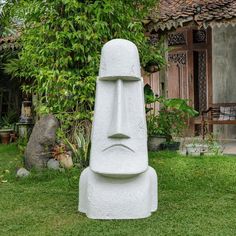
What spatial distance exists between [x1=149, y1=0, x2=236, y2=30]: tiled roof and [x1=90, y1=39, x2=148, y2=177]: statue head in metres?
4.49

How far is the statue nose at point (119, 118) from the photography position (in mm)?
3945

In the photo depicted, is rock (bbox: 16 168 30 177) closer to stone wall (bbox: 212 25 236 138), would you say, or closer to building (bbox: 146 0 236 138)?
building (bbox: 146 0 236 138)

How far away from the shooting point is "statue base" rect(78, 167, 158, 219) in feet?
13.2

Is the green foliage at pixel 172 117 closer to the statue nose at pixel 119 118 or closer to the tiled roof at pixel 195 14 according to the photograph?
the tiled roof at pixel 195 14

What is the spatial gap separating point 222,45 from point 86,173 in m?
6.89

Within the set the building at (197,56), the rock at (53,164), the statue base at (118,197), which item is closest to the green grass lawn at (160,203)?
the statue base at (118,197)

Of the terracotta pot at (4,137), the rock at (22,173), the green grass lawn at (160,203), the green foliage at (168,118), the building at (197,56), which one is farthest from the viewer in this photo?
the terracotta pot at (4,137)

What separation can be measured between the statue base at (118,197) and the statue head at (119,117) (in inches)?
5.4

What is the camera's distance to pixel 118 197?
4.02 m

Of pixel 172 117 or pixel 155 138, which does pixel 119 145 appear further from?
pixel 172 117

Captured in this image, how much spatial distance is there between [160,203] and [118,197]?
77 cm

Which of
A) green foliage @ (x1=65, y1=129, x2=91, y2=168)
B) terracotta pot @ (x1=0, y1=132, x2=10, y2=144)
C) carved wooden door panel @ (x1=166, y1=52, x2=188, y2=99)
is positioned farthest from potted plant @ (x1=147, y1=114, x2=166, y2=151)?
terracotta pot @ (x1=0, y1=132, x2=10, y2=144)

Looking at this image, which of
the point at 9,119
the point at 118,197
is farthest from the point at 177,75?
the point at 118,197

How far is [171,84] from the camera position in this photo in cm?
1088
